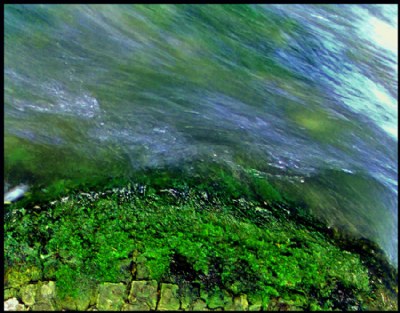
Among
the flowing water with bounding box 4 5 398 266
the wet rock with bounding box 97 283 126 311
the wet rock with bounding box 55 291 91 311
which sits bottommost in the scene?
the wet rock with bounding box 55 291 91 311

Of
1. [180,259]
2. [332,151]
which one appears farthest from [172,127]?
[332,151]

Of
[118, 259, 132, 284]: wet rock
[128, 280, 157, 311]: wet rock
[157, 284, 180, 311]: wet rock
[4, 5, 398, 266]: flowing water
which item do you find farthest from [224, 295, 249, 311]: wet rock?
[4, 5, 398, 266]: flowing water

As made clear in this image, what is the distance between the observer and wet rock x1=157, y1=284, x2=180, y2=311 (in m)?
8.40

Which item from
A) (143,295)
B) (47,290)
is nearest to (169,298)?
(143,295)

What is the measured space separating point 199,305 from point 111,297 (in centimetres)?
183

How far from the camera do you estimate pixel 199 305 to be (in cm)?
856

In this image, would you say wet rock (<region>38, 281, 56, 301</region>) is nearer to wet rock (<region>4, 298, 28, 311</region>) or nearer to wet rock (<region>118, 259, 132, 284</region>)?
wet rock (<region>4, 298, 28, 311</region>)

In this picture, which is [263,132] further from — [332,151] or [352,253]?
[352,253]

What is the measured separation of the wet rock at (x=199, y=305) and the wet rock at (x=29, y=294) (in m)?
3.18

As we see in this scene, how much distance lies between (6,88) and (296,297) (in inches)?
337

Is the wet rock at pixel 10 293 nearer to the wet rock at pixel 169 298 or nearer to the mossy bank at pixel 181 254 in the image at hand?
the mossy bank at pixel 181 254

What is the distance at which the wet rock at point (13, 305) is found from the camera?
7643 mm

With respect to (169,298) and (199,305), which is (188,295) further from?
(169,298)

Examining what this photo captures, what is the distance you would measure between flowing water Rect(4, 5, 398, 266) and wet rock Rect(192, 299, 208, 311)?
3.55 meters
